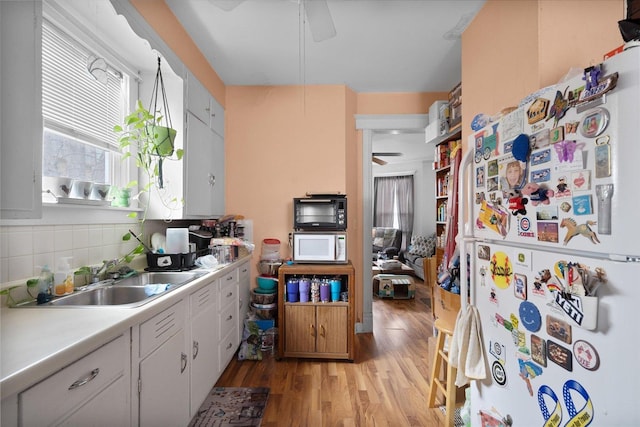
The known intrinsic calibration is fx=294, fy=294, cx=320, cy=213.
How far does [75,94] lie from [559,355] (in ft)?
8.30

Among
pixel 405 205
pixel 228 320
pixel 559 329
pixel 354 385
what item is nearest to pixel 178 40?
pixel 228 320

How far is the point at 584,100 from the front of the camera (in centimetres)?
79

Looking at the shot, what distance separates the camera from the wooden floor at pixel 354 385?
1.84 m

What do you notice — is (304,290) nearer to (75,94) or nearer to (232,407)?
(232,407)

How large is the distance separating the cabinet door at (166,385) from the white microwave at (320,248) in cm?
129

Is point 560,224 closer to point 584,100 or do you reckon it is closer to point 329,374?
point 584,100

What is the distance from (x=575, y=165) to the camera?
0.82 meters

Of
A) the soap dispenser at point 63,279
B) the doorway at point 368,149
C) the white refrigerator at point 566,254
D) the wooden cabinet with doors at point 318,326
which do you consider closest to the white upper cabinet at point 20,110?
the soap dispenser at point 63,279

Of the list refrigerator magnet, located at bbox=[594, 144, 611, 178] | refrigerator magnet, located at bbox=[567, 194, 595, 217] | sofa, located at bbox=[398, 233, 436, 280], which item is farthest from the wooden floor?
sofa, located at bbox=[398, 233, 436, 280]

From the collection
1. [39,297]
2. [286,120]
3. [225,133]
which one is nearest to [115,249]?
[39,297]

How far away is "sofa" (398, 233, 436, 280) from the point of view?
5.70 meters

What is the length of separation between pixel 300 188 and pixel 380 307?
2142 mm

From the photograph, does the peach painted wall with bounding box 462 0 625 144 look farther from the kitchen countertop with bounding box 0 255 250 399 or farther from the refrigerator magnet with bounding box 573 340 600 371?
the kitchen countertop with bounding box 0 255 250 399

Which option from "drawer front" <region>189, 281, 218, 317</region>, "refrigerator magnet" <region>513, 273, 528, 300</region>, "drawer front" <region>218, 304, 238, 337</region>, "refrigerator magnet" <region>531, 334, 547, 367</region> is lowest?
"drawer front" <region>218, 304, 238, 337</region>
